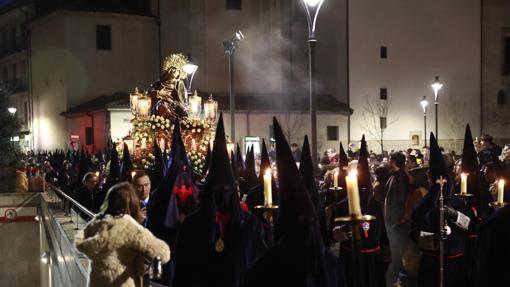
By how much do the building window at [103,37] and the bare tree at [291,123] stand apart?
1212 cm

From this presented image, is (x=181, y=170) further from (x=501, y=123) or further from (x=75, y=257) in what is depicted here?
(x=501, y=123)

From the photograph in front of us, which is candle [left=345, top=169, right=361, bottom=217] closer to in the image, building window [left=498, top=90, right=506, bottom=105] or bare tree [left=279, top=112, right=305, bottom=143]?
bare tree [left=279, top=112, right=305, bottom=143]

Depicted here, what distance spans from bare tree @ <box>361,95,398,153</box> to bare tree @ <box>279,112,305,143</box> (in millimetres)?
4685

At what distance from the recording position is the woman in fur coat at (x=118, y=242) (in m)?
5.63

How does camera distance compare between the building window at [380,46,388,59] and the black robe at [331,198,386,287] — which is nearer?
the black robe at [331,198,386,287]

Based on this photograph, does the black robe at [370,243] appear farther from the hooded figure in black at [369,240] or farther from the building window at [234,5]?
the building window at [234,5]

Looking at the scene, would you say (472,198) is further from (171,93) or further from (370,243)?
(171,93)

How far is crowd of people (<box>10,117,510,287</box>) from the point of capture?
461cm

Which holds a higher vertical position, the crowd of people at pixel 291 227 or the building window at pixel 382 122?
the building window at pixel 382 122

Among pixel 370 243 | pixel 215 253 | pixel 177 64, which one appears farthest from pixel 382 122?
pixel 215 253

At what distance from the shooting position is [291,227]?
14.9 feet

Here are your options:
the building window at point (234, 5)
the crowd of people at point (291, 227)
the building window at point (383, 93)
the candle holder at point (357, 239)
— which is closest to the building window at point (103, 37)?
the building window at point (234, 5)

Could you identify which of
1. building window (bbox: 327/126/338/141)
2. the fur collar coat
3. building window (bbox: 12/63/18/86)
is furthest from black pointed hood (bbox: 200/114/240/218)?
building window (bbox: 12/63/18/86)

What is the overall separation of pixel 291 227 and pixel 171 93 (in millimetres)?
10379
